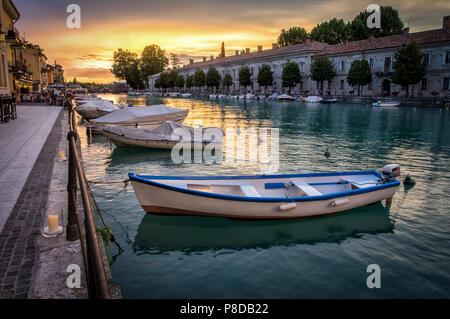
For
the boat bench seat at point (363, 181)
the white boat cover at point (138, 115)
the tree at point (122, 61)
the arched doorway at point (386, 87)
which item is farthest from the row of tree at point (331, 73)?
the tree at point (122, 61)

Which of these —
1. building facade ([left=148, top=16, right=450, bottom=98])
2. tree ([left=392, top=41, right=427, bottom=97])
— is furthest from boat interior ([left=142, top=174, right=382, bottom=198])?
building facade ([left=148, top=16, right=450, bottom=98])

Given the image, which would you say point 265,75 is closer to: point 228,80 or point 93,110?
point 228,80

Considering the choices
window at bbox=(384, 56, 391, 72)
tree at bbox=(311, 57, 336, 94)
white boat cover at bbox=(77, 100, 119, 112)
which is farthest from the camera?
tree at bbox=(311, 57, 336, 94)

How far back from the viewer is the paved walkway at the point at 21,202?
4.99 m

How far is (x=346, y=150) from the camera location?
65.8ft

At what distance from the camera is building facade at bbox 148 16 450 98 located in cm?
5391

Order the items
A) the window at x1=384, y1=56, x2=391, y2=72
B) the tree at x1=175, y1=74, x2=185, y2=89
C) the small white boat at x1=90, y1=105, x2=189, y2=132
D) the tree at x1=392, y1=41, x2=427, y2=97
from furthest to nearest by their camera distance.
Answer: the tree at x1=175, y1=74, x2=185, y2=89 < the window at x1=384, y1=56, x2=391, y2=72 < the tree at x1=392, y1=41, x2=427, y2=97 < the small white boat at x1=90, y1=105, x2=189, y2=132

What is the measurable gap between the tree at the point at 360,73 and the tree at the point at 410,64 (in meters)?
7.36

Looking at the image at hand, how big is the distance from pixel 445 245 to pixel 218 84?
10628cm

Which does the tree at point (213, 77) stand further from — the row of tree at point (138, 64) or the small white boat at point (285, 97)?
the row of tree at point (138, 64)

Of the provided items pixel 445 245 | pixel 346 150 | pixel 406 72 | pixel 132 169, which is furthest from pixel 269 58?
pixel 445 245

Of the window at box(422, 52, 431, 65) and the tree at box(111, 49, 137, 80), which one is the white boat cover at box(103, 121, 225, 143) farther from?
the tree at box(111, 49, 137, 80)

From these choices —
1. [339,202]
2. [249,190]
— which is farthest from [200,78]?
[339,202]

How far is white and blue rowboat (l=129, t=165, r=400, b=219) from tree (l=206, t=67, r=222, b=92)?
101044 mm
